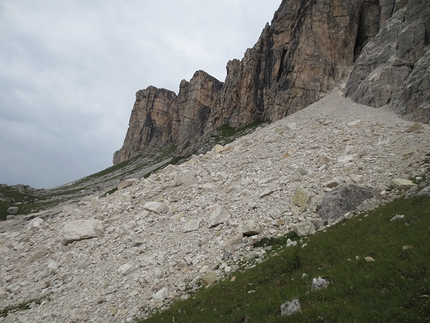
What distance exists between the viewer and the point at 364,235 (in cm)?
1202

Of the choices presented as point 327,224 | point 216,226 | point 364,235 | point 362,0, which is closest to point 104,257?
point 216,226

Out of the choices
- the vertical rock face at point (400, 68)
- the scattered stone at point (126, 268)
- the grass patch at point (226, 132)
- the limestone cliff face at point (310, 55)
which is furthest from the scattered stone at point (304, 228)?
the grass patch at point (226, 132)

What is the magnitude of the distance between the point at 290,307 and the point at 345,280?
2247 millimetres

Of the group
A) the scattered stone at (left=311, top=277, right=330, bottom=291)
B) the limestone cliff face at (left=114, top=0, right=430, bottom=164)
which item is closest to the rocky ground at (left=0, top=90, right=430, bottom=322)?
the scattered stone at (left=311, top=277, right=330, bottom=291)

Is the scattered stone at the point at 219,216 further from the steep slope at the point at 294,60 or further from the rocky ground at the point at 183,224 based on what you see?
the steep slope at the point at 294,60

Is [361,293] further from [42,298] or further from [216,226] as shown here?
[42,298]

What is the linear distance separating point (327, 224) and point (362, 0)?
87.5 m

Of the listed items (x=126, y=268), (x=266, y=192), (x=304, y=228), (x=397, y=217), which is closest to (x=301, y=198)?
(x=266, y=192)

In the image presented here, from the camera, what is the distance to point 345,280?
841cm

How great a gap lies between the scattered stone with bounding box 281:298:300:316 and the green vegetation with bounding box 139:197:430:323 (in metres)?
0.17

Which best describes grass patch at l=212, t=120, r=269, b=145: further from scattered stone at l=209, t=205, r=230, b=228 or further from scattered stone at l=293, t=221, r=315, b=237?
scattered stone at l=293, t=221, r=315, b=237

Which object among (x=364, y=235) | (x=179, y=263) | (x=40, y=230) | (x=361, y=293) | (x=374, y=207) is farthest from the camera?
(x=40, y=230)

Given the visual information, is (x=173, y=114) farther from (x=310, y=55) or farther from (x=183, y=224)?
(x=183, y=224)

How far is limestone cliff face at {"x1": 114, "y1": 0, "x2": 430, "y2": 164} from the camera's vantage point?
161 ft
